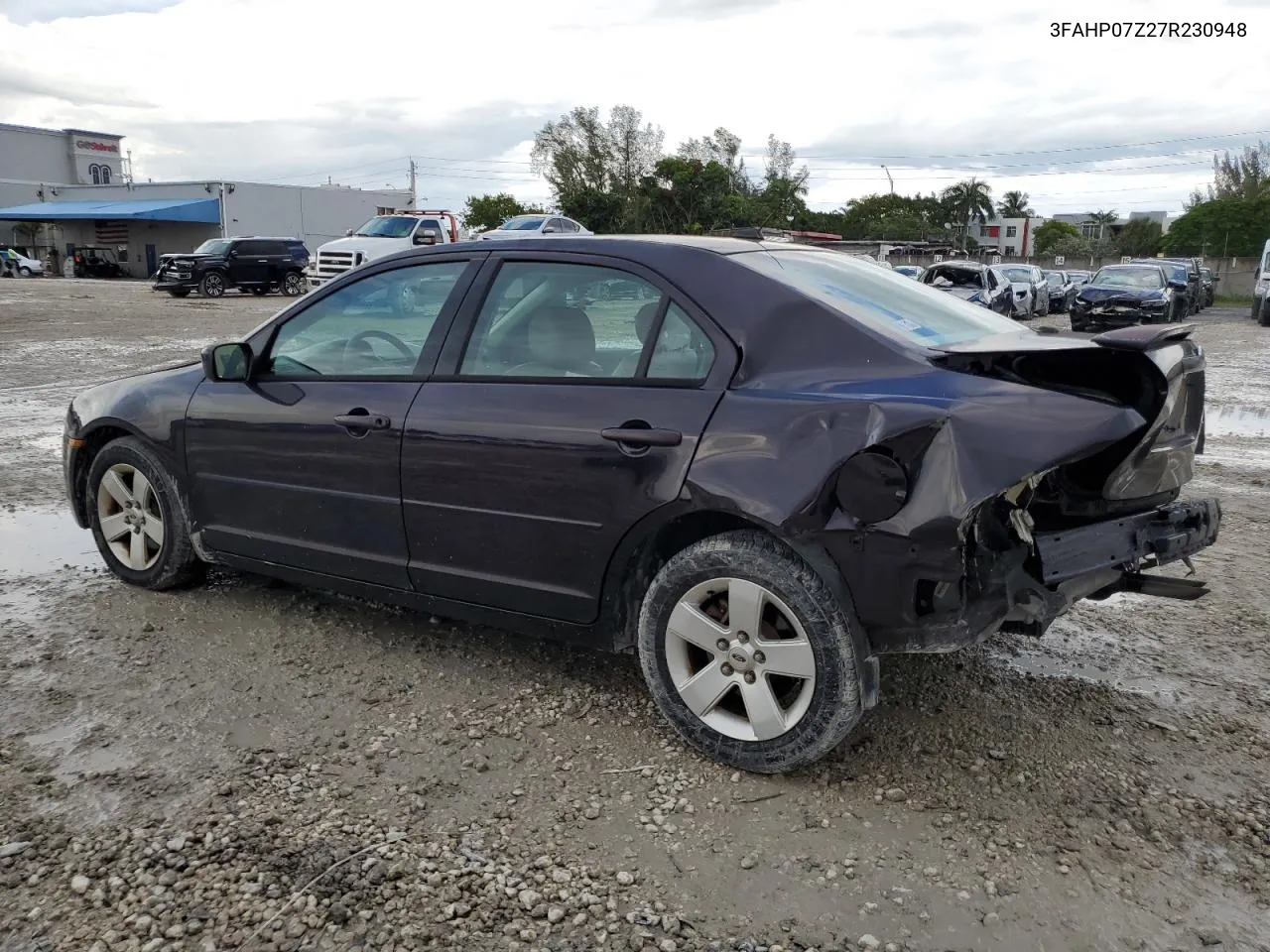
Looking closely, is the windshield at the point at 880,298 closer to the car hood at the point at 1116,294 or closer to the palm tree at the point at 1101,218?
the car hood at the point at 1116,294

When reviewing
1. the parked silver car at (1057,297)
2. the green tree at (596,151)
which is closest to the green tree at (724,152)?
the green tree at (596,151)

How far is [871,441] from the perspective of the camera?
2.94 meters

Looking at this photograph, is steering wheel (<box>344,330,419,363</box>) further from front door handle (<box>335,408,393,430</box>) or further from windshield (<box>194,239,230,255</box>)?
windshield (<box>194,239,230,255</box>)

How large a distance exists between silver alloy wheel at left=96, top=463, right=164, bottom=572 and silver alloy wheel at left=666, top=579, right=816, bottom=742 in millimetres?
2717

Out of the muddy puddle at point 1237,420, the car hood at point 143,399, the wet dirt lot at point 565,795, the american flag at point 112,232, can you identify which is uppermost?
the american flag at point 112,232

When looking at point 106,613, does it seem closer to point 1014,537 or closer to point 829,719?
point 829,719

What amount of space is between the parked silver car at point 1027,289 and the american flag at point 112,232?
49.8 m

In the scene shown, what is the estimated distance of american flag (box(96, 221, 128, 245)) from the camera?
58969 millimetres

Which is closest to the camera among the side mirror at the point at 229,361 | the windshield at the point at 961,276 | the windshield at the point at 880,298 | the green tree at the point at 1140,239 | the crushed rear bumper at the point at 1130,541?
the crushed rear bumper at the point at 1130,541

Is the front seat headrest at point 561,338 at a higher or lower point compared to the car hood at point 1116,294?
higher

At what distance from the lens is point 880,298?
3.72 meters

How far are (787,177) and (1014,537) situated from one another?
82682 millimetres

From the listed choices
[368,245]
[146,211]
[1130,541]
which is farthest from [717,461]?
[146,211]

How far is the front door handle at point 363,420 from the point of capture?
3.89 metres
